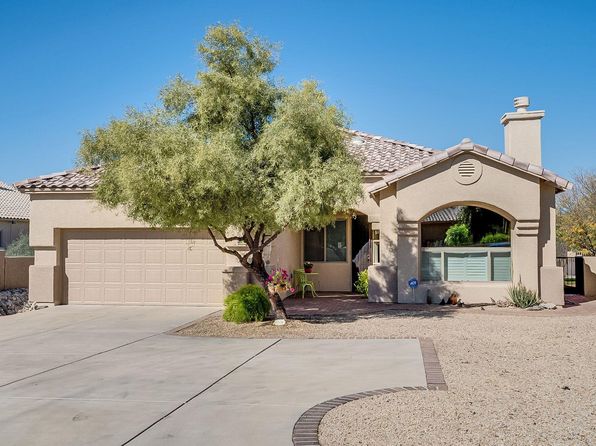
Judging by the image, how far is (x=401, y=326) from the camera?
1295cm

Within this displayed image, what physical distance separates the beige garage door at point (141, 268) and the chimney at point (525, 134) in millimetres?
9348

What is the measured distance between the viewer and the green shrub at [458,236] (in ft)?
57.5

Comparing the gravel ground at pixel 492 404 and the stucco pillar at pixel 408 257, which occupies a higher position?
the stucco pillar at pixel 408 257

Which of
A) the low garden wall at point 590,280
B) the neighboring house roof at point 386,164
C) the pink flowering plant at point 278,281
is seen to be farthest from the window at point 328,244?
the low garden wall at point 590,280

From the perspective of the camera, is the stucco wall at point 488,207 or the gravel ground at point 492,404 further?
the stucco wall at point 488,207

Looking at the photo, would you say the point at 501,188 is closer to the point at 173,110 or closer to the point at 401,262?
the point at 401,262

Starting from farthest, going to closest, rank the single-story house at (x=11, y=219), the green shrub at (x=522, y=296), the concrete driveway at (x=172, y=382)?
the single-story house at (x=11, y=219) → the green shrub at (x=522, y=296) → the concrete driveway at (x=172, y=382)

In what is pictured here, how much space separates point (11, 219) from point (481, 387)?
3498 centimetres

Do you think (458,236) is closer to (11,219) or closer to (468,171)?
(468,171)

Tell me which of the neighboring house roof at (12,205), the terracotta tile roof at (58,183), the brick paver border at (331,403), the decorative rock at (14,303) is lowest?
the brick paver border at (331,403)

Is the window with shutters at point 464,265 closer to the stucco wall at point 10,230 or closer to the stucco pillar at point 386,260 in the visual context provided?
the stucco pillar at point 386,260

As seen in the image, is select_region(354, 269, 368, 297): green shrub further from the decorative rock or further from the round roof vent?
the decorative rock

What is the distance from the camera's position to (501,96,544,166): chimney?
17828 mm

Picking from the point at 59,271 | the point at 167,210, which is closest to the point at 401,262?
the point at 167,210
